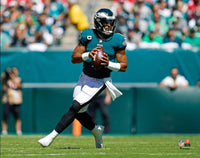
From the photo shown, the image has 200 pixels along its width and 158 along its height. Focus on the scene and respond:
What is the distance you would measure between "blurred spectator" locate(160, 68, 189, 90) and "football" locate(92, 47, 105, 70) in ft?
20.9

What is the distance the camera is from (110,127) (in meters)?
13.6

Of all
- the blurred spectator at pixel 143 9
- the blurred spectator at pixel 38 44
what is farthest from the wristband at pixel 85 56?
the blurred spectator at pixel 143 9

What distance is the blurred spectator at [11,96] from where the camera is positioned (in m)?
13.6

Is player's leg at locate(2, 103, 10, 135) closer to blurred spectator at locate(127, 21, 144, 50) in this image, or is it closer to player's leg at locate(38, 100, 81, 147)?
blurred spectator at locate(127, 21, 144, 50)

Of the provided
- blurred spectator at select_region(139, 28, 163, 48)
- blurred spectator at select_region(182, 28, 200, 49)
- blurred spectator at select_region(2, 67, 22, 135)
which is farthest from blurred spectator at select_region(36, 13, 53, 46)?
blurred spectator at select_region(182, 28, 200, 49)

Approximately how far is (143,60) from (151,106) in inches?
44.5

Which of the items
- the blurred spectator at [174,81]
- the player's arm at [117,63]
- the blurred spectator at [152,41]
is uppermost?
the player's arm at [117,63]

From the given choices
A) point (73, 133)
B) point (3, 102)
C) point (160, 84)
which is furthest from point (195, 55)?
point (3, 102)

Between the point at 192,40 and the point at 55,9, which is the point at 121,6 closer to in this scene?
the point at 55,9

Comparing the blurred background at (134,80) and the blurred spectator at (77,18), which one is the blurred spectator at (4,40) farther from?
the blurred spectator at (77,18)

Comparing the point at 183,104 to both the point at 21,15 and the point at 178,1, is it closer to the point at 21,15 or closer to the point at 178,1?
the point at 178,1

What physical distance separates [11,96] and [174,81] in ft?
12.8

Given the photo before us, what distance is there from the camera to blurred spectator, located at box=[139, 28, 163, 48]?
14620 millimetres

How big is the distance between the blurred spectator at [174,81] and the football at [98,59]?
6382 millimetres
